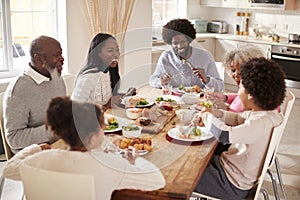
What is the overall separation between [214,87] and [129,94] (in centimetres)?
70

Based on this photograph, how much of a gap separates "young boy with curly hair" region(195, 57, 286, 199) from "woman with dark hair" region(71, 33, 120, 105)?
86 cm

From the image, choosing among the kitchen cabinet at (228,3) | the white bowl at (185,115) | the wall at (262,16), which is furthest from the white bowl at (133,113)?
the kitchen cabinet at (228,3)

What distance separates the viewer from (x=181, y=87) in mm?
3291

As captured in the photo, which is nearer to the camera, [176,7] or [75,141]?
[75,141]

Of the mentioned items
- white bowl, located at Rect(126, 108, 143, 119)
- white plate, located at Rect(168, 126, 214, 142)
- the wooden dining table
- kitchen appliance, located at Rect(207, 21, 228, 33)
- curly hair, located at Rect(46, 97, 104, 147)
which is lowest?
the wooden dining table

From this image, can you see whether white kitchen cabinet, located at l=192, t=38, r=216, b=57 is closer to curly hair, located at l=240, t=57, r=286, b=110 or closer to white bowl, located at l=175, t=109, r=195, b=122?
white bowl, located at l=175, t=109, r=195, b=122

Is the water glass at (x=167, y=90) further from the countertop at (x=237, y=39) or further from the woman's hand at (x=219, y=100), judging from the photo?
the countertop at (x=237, y=39)

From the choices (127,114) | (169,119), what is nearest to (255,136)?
(169,119)

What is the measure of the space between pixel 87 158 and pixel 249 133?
82 cm

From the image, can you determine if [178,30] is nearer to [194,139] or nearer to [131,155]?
[194,139]

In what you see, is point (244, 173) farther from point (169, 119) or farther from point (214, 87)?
point (214, 87)

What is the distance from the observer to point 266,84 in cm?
212

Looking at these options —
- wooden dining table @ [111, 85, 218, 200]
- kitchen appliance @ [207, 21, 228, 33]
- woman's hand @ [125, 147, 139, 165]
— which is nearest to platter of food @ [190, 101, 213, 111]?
wooden dining table @ [111, 85, 218, 200]

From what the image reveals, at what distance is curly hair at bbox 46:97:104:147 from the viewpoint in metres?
1.68
